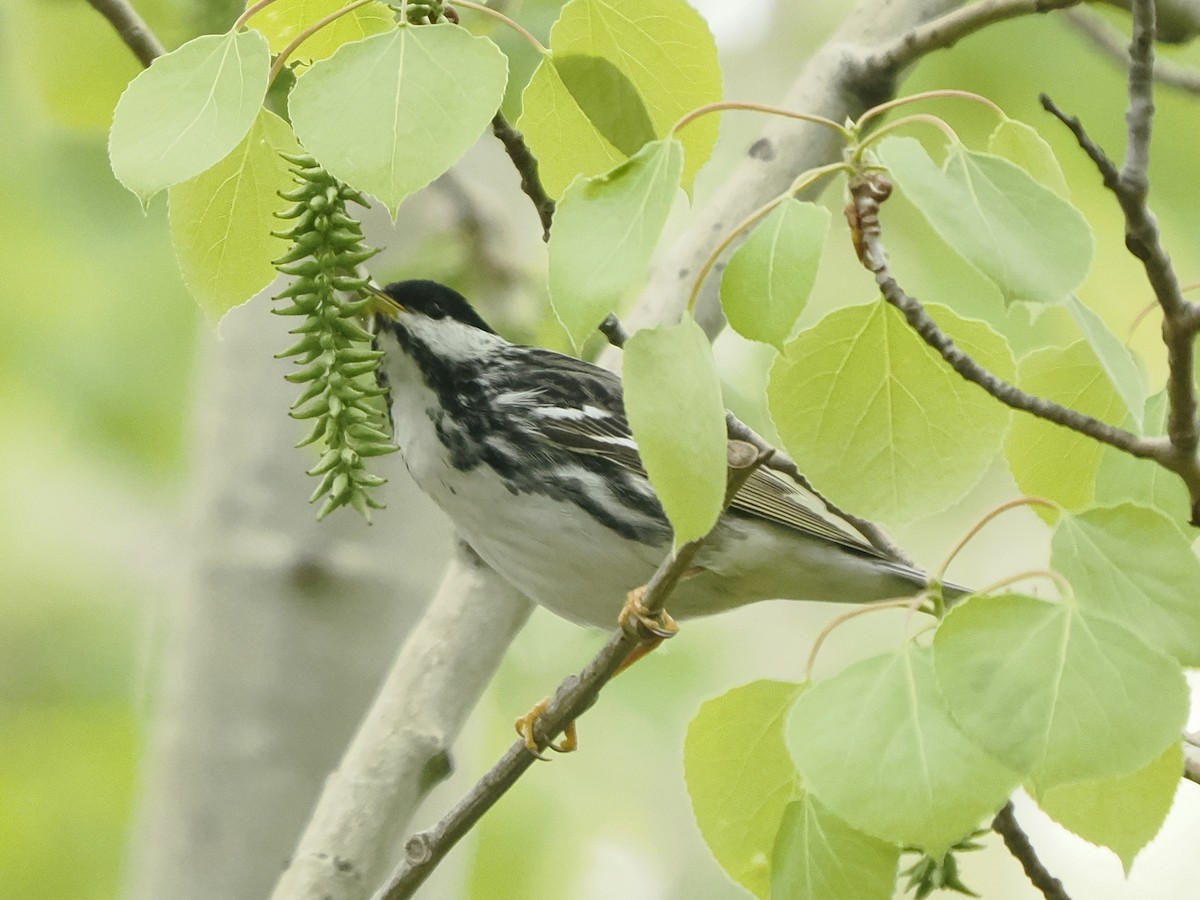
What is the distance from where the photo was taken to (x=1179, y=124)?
12.7 ft

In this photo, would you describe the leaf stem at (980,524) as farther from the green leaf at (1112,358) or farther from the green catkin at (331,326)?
the green catkin at (331,326)

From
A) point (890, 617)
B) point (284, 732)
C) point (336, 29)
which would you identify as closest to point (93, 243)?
point (284, 732)

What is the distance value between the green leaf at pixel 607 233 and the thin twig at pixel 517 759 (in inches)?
20.1

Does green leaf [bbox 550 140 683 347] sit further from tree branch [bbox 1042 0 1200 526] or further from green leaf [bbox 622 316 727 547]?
tree branch [bbox 1042 0 1200 526]

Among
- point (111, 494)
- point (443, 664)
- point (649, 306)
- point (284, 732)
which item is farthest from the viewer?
point (111, 494)

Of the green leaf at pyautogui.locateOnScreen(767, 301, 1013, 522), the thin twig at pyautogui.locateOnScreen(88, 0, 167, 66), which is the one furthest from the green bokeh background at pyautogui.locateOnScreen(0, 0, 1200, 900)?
the green leaf at pyautogui.locateOnScreen(767, 301, 1013, 522)

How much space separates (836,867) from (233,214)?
961mm

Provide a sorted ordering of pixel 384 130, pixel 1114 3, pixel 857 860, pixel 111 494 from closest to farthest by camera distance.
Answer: pixel 384 130 < pixel 857 860 < pixel 1114 3 < pixel 111 494

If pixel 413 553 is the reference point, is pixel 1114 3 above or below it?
above

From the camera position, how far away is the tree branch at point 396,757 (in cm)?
237

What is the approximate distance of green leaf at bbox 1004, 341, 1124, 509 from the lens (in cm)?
162

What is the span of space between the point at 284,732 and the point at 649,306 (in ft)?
3.87

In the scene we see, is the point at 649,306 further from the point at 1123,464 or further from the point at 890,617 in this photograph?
the point at 890,617

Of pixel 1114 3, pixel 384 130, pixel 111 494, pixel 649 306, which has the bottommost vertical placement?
pixel 111 494
